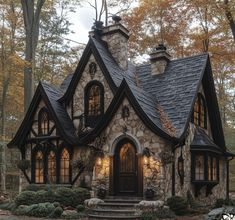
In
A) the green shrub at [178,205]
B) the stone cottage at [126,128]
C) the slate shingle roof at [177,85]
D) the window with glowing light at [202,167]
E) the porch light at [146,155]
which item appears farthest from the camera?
the window with glowing light at [202,167]

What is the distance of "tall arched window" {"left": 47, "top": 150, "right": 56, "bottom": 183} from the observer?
17.8m

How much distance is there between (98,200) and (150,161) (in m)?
2.34

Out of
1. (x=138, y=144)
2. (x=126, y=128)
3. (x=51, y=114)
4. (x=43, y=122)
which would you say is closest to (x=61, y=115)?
(x=51, y=114)

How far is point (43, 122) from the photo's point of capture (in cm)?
1834

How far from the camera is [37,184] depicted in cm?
1784

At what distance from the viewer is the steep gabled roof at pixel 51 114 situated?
17234 mm

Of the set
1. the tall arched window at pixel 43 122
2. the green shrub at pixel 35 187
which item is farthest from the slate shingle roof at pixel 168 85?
the green shrub at pixel 35 187

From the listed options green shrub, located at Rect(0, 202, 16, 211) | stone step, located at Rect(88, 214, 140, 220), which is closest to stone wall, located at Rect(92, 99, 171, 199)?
stone step, located at Rect(88, 214, 140, 220)

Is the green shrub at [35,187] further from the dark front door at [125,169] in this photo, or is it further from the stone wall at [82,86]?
the dark front door at [125,169]

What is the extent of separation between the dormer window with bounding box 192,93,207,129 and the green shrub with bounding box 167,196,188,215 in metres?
4.20

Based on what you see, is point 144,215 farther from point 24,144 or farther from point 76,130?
point 24,144

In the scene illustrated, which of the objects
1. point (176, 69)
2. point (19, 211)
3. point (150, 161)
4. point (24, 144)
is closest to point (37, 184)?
point (24, 144)

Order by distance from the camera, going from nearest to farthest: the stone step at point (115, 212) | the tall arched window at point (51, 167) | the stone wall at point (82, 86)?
the stone step at point (115, 212) → the stone wall at point (82, 86) → the tall arched window at point (51, 167)

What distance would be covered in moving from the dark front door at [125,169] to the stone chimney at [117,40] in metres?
5.03
